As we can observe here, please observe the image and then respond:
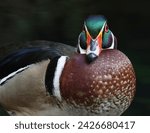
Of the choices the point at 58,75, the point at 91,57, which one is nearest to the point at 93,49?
the point at 91,57

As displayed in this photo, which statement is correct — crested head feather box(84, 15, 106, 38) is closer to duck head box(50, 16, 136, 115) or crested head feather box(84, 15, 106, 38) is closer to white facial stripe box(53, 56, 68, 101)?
duck head box(50, 16, 136, 115)

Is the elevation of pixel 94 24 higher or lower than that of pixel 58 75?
higher

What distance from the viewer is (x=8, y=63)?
185 centimetres

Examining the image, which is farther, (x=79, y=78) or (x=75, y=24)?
(x=75, y=24)

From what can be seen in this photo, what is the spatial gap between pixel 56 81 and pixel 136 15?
393 mm

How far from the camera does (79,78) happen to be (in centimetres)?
173

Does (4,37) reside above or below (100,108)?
above

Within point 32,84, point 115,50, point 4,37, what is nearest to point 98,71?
point 115,50

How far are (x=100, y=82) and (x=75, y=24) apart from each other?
301 mm

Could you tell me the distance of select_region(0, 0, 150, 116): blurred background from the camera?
188cm

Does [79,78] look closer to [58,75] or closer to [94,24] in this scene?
[58,75]

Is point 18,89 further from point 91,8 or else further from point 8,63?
point 91,8

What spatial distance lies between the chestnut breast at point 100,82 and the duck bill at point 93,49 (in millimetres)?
13

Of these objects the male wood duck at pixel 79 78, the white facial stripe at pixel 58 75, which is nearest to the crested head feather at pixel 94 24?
the male wood duck at pixel 79 78
